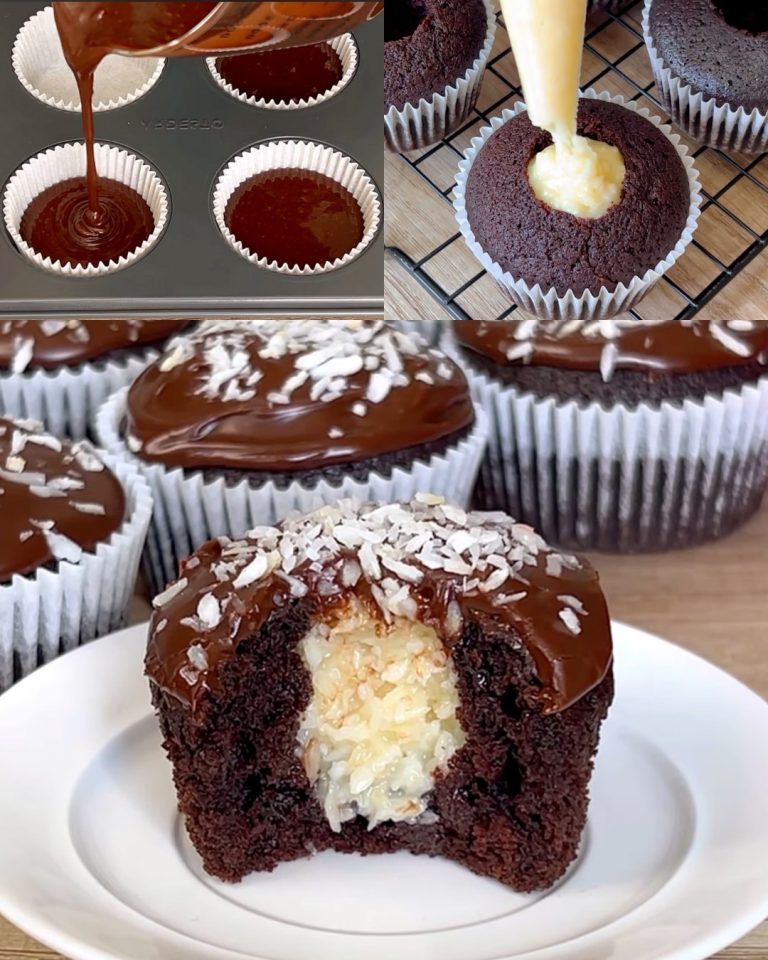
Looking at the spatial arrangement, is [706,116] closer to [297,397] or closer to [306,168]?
[306,168]

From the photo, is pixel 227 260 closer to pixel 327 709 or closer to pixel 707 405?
pixel 327 709

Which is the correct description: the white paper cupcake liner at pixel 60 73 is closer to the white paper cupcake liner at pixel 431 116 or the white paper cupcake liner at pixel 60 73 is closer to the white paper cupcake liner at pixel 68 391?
the white paper cupcake liner at pixel 431 116

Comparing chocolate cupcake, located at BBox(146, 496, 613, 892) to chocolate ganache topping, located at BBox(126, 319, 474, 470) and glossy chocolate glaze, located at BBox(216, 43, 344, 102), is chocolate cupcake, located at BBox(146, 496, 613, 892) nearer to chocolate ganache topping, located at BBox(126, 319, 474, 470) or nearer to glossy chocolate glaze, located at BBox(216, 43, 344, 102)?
chocolate ganache topping, located at BBox(126, 319, 474, 470)

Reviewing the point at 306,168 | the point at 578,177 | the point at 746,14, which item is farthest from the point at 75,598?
the point at 746,14

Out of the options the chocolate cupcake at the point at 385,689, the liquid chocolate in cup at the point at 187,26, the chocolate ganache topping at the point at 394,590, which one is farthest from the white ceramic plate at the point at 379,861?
the liquid chocolate in cup at the point at 187,26

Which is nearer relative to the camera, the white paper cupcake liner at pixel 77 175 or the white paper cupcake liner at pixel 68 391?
the white paper cupcake liner at pixel 77 175

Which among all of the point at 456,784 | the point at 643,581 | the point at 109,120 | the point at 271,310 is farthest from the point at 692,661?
the point at 109,120
